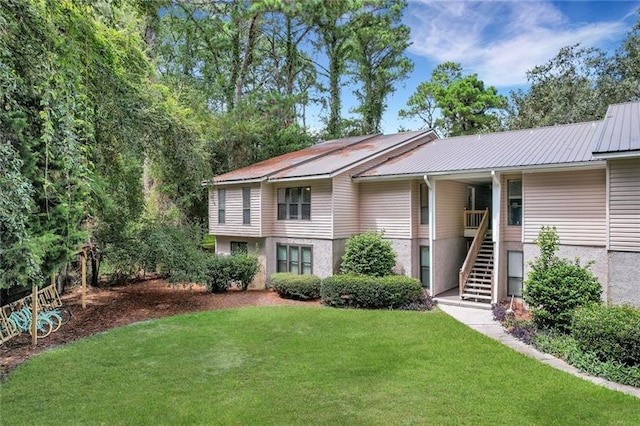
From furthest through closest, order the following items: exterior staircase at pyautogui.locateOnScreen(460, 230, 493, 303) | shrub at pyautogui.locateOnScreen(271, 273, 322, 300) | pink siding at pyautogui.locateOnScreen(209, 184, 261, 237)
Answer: pink siding at pyautogui.locateOnScreen(209, 184, 261, 237), shrub at pyautogui.locateOnScreen(271, 273, 322, 300), exterior staircase at pyautogui.locateOnScreen(460, 230, 493, 303)

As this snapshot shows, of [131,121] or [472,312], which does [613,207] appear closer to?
[472,312]

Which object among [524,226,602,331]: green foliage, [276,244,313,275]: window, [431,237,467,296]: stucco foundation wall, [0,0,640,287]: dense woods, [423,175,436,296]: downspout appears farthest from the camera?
[276,244,313,275]: window

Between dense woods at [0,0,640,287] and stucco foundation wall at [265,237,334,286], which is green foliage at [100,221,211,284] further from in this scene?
stucco foundation wall at [265,237,334,286]

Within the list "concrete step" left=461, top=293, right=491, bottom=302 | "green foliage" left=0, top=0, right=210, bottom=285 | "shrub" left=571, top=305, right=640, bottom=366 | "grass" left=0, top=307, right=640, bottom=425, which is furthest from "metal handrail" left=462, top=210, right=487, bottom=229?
"green foliage" left=0, top=0, right=210, bottom=285

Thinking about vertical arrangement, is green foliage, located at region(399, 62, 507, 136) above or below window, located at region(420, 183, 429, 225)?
above

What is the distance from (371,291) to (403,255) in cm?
248

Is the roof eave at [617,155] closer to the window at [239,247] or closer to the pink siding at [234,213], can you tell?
the pink siding at [234,213]

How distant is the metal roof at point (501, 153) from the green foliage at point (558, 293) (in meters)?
3.29

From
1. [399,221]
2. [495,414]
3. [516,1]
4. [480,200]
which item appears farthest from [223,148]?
[495,414]

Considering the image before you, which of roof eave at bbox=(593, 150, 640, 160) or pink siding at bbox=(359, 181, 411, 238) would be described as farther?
pink siding at bbox=(359, 181, 411, 238)

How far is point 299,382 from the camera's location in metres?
6.89

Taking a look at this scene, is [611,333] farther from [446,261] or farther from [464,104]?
[464,104]

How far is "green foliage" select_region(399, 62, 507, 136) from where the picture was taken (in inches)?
1202

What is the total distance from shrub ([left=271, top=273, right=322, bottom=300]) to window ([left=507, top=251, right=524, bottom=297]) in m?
6.52
